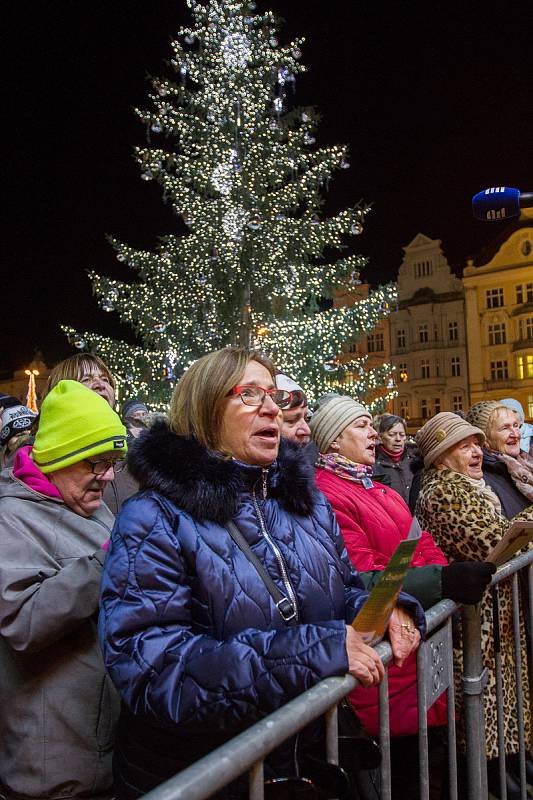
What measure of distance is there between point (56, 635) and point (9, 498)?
1.65ft

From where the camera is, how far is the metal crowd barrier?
1166 millimetres

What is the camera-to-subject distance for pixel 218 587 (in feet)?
6.30

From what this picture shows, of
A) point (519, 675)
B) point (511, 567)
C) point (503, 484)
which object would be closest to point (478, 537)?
point (511, 567)

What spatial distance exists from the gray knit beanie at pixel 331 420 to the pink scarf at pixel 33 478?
5.88 ft

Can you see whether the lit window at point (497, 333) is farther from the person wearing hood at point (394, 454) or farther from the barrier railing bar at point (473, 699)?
the barrier railing bar at point (473, 699)

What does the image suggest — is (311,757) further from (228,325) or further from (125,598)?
(228,325)

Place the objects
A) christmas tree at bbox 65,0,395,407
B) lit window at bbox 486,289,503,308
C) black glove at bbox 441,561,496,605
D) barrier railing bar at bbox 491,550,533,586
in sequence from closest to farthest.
Result: black glove at bbox 441,561,496,605, barrier railing bar at bbox 491,550,533,586, christmas tree at bbox 65,0,395,407, lit window at bbox 486,289,503,308

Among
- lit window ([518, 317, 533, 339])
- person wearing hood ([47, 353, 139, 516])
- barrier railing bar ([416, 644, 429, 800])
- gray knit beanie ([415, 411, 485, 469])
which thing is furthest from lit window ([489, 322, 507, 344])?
barrier railing bar ([416, 644, 429, 800])

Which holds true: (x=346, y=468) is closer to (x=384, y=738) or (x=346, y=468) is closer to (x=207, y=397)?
(x=207, y=397)

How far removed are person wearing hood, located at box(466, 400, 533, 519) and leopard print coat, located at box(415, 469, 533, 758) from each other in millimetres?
1138

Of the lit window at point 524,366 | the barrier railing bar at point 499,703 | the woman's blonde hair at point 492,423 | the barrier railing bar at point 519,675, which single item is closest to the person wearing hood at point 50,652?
the barrier railing bar at point 499,703

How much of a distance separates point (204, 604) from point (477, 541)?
2.03 metres

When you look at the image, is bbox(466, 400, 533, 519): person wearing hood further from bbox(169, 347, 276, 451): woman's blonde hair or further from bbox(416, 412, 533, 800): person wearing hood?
bbox(169, 347, 276, 451): woman's blonde hair

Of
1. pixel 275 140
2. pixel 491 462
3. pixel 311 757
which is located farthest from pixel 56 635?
pixel 275 140
